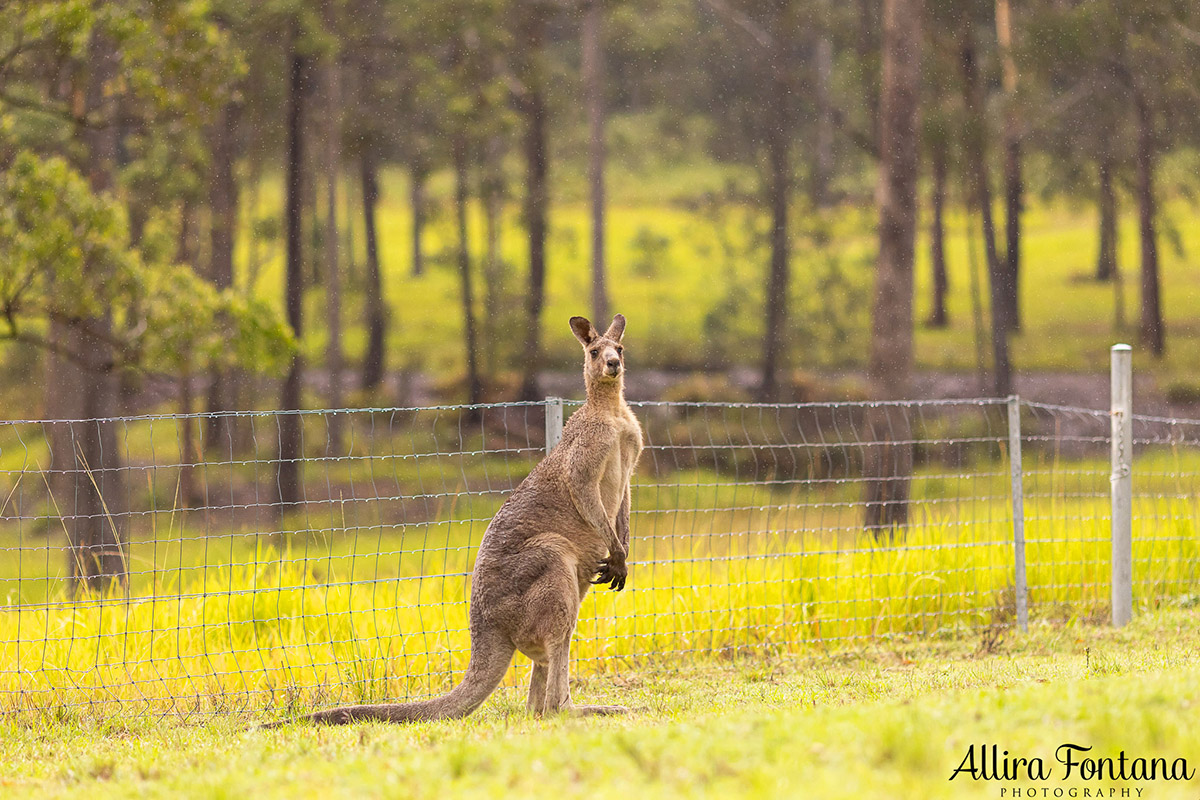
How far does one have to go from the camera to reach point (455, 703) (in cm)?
548

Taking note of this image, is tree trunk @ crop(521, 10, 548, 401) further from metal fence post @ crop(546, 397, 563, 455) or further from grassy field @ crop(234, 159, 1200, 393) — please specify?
metal fence post @ crop(546, 397, 563, 455)

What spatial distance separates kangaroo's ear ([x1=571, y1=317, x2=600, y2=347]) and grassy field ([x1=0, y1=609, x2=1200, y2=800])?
1802 mm

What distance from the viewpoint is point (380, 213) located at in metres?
48.2

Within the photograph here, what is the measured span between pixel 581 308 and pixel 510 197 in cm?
708

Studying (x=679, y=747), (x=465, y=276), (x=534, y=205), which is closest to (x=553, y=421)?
(x=679, y=747)

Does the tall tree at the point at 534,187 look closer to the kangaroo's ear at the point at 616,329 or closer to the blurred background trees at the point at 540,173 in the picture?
the blurred background trees at the point at 540,173

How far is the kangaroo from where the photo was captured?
5.45 m

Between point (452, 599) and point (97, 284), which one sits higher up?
point (97, 284)

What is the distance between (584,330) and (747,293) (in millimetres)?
26430

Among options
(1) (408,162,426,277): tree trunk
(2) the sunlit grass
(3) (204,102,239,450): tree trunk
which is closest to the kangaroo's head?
(2) the sunlit grass

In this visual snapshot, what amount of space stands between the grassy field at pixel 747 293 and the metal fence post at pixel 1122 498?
21.0 m

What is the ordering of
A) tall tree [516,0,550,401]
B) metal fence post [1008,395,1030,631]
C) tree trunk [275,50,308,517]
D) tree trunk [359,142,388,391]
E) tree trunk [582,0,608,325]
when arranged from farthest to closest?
tree trunk [359,142,388,391] < tall tree [516,0,550,401] < tree trunk [582,0,608,325] < tree trunk [275,50,308,517] < metal fence post [1008,395,1030,631]

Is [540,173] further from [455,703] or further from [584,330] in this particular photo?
[455,703]

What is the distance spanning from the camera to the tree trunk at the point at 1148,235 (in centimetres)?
2531
